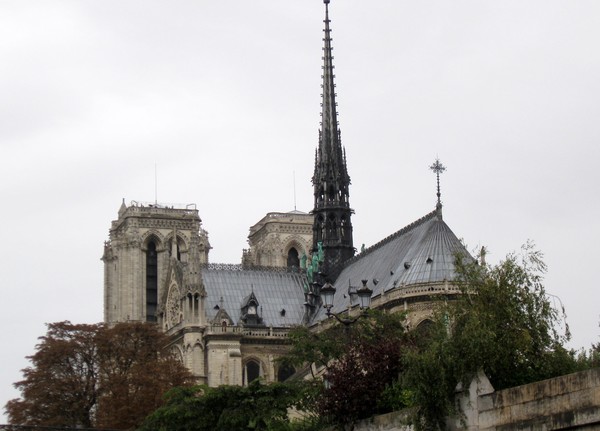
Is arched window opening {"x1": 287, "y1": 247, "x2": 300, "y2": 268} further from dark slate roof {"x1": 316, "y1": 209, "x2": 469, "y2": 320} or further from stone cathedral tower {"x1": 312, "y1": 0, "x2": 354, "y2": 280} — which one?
dark slate roof {"x1": 316, "y1": 209, "x2": 469, "y2": 320}

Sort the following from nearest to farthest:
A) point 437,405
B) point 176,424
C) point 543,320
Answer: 1. point 437,405
2. point 543,320
3. point 176,424

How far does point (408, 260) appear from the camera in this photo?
285 ft

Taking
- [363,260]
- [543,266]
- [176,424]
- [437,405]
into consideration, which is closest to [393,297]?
[363,260]

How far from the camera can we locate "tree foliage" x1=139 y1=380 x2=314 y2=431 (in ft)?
157

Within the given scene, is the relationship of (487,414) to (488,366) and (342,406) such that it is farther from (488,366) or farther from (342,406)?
(342,406)

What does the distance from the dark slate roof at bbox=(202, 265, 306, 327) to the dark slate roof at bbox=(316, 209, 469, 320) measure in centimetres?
348

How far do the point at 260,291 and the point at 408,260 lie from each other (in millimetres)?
18911

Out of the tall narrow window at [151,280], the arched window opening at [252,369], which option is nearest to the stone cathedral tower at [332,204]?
the arched window opening at [252,369]

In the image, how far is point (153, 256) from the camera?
446 ft

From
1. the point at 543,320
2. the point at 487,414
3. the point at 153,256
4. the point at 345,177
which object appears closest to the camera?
the point at 487,414

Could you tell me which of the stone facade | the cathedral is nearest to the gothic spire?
the cathedral

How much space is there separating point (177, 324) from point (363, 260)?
13695 millimetres

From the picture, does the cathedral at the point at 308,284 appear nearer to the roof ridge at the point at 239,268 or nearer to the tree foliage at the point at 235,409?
the roof ridge at the point at 239,268

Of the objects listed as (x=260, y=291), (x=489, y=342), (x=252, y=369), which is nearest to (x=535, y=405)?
(x=489, y=342)
